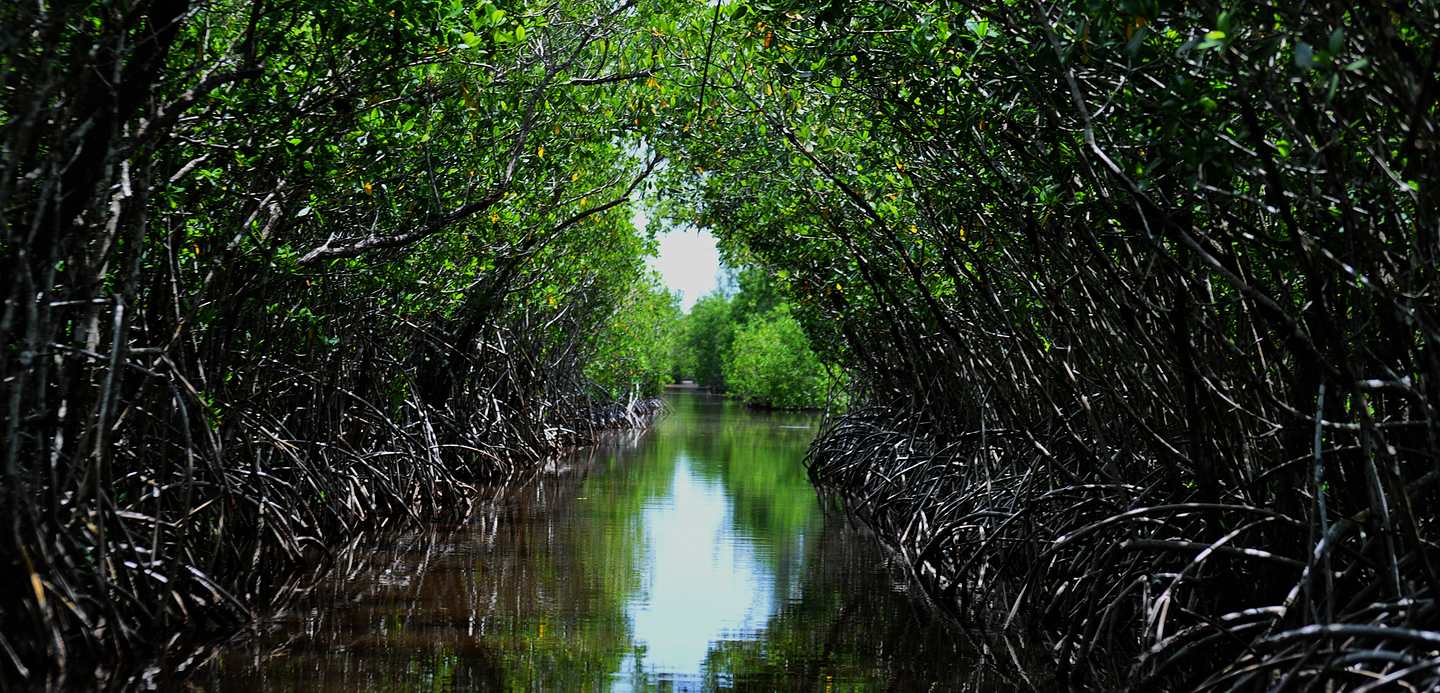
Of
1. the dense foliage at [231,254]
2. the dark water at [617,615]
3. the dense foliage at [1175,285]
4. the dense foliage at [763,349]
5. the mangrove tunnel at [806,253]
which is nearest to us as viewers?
the dense foliage at [1175,285]

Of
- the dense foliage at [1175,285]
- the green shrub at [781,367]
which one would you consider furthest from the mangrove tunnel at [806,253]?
the green shrub at [781,367]

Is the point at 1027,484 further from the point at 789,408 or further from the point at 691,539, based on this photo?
the point at 789,408

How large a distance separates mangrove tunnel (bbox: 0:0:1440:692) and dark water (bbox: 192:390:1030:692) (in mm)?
47

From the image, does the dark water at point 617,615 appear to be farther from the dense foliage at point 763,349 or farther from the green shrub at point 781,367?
the green shrub at point 781,367

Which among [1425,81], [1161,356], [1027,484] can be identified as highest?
[1425,81]

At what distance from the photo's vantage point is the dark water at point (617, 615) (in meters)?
5.35

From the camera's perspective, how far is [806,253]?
446 inches

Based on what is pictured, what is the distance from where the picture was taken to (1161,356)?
4934 millimetres

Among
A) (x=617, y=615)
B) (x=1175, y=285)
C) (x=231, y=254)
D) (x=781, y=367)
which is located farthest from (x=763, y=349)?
(x=1175, y=285)

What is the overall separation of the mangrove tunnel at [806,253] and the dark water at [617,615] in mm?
47

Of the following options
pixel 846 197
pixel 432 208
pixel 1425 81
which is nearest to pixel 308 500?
pixel 432 208

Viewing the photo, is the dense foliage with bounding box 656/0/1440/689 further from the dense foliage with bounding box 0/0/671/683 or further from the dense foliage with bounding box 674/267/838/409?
the dense foliage with bounding box 674/267/838/409

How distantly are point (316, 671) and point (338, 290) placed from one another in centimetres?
369

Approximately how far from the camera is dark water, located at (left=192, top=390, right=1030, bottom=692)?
5.35 meters
